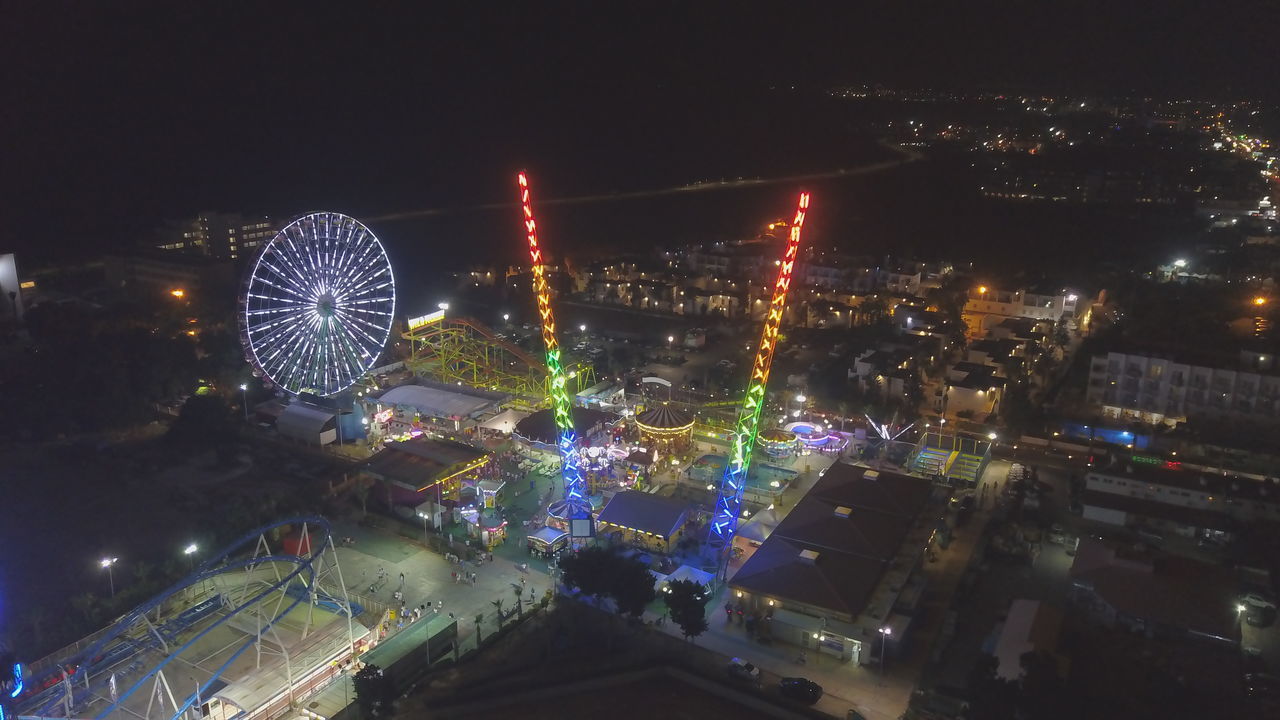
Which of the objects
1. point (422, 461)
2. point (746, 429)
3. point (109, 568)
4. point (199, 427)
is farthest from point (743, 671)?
point (199, 427)

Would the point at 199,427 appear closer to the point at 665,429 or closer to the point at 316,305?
the point at 316,305

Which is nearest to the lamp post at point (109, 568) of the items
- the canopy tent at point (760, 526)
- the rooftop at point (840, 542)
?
the rooftop at point (840, 542)

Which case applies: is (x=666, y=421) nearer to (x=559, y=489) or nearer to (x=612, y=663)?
(x=559, y=489)

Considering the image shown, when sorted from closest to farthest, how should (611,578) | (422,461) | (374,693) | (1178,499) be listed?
(374,693), (611,578), (1178,499), (422,461)

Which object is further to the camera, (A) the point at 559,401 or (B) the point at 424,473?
(B) the point at 424,473

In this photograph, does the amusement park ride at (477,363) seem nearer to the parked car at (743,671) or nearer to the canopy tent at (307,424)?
the canopy tent at (307,424)

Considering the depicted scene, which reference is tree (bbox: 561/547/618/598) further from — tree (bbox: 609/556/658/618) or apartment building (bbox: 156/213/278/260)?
apartment building (bbox: 156/213/278/260)
